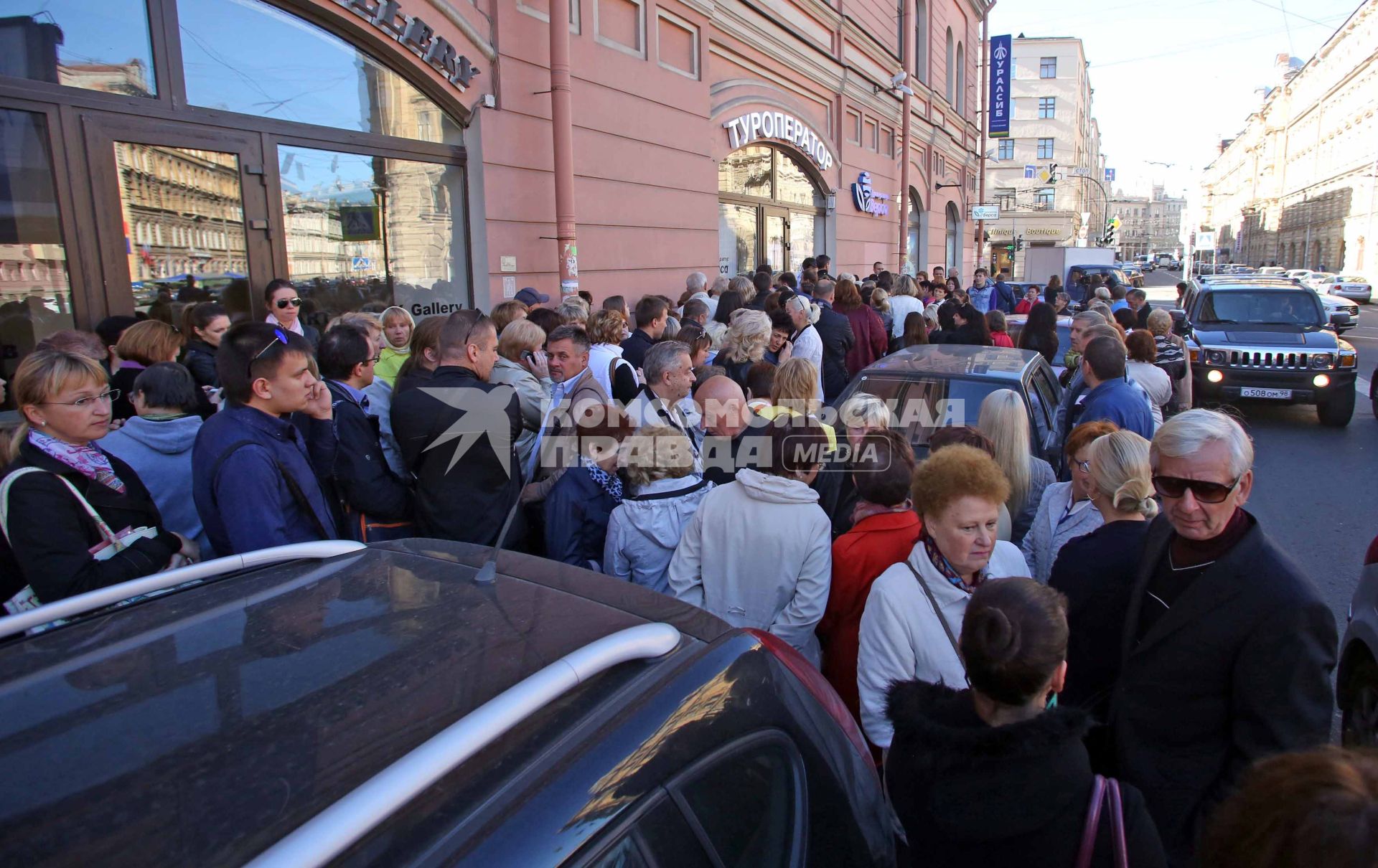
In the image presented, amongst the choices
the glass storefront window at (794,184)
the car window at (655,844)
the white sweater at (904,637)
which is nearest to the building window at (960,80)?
the glass storefront window at (794,184)

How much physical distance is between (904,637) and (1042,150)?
78856 millimetres

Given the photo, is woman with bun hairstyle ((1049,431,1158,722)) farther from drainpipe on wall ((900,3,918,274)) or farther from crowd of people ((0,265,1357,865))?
drainpipe on wall ((900,3,918,274))

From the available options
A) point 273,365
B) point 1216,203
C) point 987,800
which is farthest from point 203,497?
point 1216,203

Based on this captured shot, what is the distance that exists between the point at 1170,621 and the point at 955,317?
6.68 meters

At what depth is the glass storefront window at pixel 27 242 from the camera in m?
4.55

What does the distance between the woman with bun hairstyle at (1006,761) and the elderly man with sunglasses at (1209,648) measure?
553 mm

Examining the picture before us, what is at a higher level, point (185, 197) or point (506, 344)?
point (185, 197)

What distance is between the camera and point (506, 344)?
186 inches

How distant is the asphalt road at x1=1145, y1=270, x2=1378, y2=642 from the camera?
5.47 m

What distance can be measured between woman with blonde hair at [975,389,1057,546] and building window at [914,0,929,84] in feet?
69.8

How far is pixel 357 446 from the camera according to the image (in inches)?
133

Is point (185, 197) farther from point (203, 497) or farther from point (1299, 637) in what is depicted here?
point (1299, 637)

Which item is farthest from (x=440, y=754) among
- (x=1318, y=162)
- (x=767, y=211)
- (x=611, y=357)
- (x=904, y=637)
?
(x=1318, y=162)

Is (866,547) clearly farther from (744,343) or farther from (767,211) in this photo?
(767,211)
